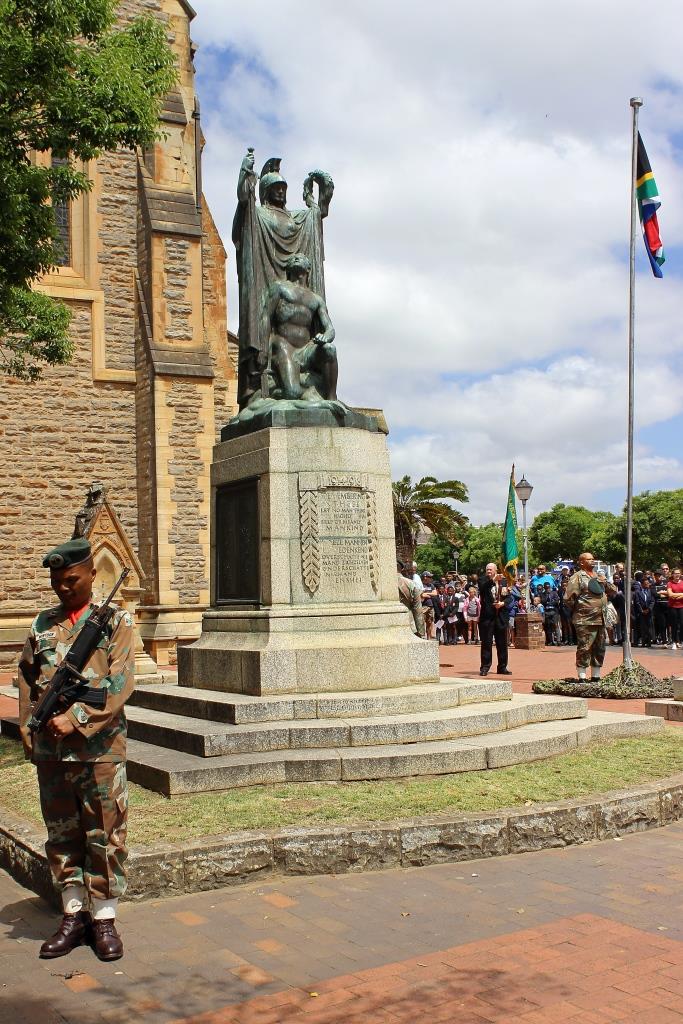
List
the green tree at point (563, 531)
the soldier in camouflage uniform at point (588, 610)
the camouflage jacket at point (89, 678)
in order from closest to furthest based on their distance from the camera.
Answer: the camouflage jacket at point (89, 678), the soldier in camouflage uniform at point (588, 610), the green tree at point (563, 531)

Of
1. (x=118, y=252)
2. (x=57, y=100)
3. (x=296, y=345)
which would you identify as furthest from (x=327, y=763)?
(x=118, y=252)

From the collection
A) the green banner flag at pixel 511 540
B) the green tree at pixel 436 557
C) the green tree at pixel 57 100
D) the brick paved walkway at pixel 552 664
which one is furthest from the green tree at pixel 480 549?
the green tree at pixel 57 100

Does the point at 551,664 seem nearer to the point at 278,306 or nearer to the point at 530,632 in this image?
the point at 530,632

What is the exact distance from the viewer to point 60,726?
4344mm

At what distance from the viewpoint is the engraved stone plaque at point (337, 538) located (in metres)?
9.14

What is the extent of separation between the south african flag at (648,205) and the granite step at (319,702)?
924 cm

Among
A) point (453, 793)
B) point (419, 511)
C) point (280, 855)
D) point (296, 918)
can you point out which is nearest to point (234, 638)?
point (453, 793)

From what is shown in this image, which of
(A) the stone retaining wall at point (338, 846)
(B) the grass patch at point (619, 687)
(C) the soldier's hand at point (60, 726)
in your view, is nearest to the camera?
(C) the soldier's hand at point (60, 726)

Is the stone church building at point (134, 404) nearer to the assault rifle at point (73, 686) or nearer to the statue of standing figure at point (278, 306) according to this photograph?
the statue of standing figure at point (278, 306)

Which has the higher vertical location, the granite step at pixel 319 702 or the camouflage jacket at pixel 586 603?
the camouflage jacket at pixel 586 603

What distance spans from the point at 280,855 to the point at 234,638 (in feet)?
12.5

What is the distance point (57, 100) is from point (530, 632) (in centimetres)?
1892

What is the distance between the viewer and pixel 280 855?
5.66 meters

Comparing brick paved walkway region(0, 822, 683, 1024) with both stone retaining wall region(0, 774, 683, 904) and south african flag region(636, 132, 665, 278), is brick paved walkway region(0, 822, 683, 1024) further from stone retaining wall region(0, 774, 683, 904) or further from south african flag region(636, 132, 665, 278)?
south african flag region(636, 132, 665, 278)
